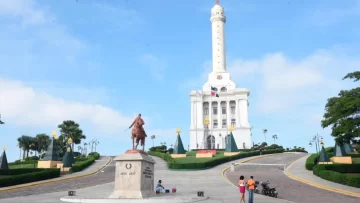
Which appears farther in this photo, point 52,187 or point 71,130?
point 71,130

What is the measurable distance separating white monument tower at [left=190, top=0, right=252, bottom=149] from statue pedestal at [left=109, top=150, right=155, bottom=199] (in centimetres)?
7448

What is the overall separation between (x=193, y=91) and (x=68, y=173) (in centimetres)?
6253

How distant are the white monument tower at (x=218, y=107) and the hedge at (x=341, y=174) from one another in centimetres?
5359

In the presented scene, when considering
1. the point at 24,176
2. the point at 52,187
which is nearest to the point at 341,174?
the point at 52,187

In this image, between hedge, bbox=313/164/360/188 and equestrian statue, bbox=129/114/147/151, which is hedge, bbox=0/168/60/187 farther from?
hedge, bbox=313/164/360/188

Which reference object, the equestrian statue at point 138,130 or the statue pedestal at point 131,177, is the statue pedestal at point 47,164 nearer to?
the equestrian statue at point 138,130

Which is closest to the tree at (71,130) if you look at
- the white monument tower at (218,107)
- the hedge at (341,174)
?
the white monument tower at (218,107)

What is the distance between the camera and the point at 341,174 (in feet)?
93.1

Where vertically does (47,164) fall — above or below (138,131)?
below

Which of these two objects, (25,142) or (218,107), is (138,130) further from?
(25,142)

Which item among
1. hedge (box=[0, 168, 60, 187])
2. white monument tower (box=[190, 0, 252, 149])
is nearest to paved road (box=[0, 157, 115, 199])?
hedge (box=[0, 168, 60, 187])

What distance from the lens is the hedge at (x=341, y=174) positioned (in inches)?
1043

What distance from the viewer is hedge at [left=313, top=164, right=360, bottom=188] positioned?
26.5 m

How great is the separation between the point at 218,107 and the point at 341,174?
70231mm
